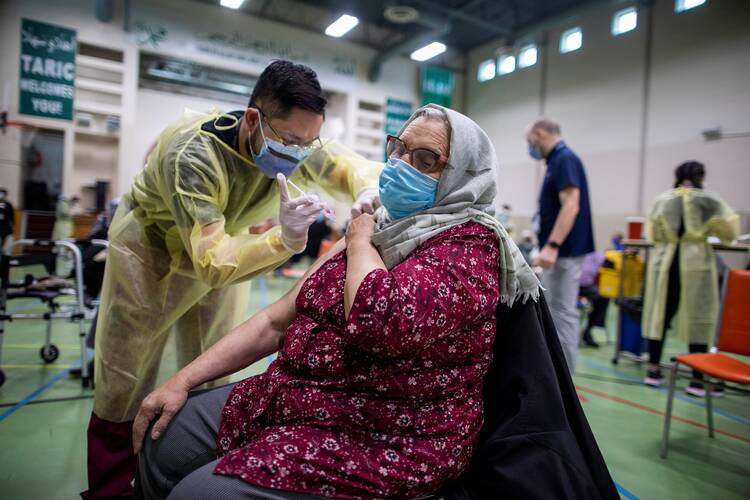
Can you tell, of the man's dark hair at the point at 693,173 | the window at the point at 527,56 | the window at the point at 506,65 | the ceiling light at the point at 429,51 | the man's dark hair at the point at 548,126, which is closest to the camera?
the man's dark hair at the point at 548,126

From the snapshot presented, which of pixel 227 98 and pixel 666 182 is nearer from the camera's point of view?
pixel 666 182

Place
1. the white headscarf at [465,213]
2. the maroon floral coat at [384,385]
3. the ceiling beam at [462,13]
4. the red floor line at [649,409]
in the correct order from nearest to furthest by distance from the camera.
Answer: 1. the maroon floral coat at [384,385]
2. the white headscarf at [465,213]
3. the red floor line at [649,409]
4. the ceiling beam at [462,13]

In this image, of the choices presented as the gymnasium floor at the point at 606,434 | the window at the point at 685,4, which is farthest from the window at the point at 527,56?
the gymnasium floor at the point at 606,434

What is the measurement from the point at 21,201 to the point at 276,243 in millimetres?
8946

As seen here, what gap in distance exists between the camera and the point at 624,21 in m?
7.95

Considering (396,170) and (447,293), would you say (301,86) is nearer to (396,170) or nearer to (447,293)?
(396,170)

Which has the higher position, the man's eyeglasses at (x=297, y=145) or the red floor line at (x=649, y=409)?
the man's eyeglasses at (x=297, y=145)

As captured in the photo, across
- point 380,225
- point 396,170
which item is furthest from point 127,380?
point 396,170

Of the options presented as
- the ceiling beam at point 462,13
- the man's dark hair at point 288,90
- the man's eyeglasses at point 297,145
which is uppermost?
the ceiling beam at point 462,13

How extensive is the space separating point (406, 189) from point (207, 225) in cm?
62

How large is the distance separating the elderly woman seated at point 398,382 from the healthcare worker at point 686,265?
2696 millimetres

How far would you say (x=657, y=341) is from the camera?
3.22 meters

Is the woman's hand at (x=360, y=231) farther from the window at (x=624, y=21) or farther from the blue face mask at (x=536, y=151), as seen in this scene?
the window at (x=624, y=21)

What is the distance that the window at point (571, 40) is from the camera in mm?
8773
